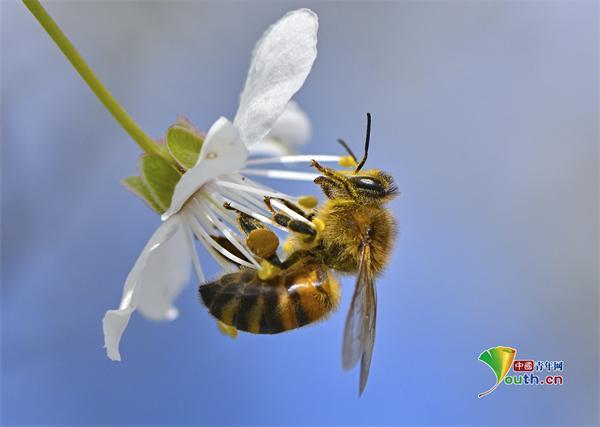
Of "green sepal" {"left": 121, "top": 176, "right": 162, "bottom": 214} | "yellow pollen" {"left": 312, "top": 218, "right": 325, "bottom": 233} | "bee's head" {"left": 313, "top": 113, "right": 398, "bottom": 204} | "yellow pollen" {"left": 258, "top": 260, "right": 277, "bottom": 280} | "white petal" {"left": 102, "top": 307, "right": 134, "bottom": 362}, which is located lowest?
"white petal" {"left": 102, "top": 307, "right": 134, "bottom": 362}

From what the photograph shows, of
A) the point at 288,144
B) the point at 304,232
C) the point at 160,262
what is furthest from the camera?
the point at 288,144

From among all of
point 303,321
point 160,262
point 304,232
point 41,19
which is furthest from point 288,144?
point 41,19

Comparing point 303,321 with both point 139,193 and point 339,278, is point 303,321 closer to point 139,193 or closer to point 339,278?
point 339,278

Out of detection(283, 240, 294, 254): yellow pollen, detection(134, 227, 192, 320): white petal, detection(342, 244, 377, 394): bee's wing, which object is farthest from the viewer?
detection(134, 227, 192, 320): white petal

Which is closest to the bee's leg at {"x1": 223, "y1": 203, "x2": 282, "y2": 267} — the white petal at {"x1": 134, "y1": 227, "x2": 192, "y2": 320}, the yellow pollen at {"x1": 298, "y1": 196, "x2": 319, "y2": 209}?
the yellow pollen at {"x1": 298, "y1": 196, "x2": 319, "y2": 209}

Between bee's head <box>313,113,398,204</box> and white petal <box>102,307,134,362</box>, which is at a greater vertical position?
bee's head <box>313,113,398,204</box>

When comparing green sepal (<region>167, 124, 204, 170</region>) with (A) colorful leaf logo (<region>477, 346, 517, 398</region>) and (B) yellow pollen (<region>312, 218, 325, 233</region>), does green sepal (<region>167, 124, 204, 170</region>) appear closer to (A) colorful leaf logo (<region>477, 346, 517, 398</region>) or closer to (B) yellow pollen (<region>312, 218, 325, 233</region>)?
(B) yellow pollen (<region>312, 218, 325, 233</region>)

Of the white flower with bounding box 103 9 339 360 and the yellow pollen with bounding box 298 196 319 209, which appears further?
the yellow pollen with bounding box 298 196 319 209
